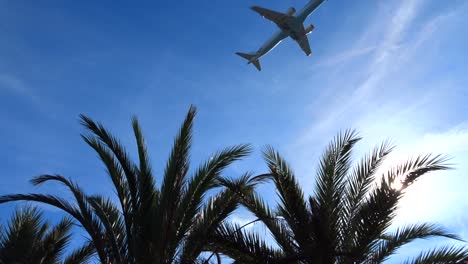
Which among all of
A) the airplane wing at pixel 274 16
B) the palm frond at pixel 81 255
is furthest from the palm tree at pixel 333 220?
the airplane wing at pixel 274 16

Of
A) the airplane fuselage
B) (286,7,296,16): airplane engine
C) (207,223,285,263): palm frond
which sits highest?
(286,7,296,16): airplane engine

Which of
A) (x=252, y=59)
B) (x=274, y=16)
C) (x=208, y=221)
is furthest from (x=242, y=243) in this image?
(x=252, y=59)

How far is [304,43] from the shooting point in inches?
1181

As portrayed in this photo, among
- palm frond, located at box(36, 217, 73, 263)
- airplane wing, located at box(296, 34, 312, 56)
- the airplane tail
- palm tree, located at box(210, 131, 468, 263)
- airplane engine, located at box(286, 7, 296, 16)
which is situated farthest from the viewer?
the airplane tail

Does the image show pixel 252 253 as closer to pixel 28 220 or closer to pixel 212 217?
pixel 212 217

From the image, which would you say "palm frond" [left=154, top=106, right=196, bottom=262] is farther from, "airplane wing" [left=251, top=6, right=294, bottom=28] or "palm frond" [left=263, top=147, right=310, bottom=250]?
"airplane wing" [left=251, top=6, right=294, bottom=28]

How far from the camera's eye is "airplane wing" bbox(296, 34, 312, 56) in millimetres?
29384

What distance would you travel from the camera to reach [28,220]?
420 inches

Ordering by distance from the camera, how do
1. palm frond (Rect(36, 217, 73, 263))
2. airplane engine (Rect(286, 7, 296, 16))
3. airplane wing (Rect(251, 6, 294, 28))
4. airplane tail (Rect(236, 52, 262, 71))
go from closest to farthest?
palm frond (Rect(36, 217, 73, 263)), airplane wing (Rect(251, 6, 294, 28)), airplane engine (Rect(286, 7, 296, 16)), airplane tail (Rect(236, 52, 262, 71))

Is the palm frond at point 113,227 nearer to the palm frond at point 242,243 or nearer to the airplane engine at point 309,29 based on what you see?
the palm frond at point 242,243

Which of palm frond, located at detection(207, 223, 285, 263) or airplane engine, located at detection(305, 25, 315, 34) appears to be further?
airplane engine, located at detection(305, 25, 315, 34)

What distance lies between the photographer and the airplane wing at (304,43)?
1157 inches

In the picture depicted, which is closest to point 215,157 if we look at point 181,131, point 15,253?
point 181,131

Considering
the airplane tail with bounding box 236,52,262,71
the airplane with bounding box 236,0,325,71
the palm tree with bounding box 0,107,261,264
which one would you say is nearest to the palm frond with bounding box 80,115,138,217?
the palm tree with bounding box 0,107,261,264
